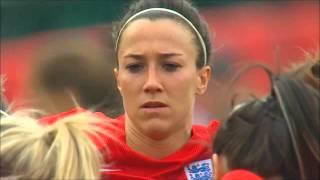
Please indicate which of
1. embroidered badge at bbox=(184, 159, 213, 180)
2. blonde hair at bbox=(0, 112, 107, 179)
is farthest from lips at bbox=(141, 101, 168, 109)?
blonde hair at bbox=(0, 112, 107, 179)

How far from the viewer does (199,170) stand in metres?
2.68

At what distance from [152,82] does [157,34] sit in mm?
148

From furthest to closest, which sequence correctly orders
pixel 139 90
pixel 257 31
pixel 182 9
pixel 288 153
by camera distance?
pixel 257 31, pixel 182 9, pixel 139 90, pixel 288 153

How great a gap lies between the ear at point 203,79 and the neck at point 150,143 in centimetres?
13

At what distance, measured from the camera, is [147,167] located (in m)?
2.64

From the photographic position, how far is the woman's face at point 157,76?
2.60 metres

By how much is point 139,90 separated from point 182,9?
13.2 inches

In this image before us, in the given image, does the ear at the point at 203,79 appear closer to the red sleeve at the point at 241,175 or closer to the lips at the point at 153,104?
the lips at the point at 153,104

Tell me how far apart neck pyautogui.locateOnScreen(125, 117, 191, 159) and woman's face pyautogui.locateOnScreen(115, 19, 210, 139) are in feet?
0.08

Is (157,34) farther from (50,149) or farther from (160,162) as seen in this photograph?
(50,149)

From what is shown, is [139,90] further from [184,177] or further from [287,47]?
[287,47]

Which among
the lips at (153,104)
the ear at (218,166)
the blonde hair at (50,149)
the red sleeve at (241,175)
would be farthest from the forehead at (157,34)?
the red sleeve at (241,175)

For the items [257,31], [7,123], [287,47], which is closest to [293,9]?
[257,31]


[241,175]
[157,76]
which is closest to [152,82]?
[157,76]
